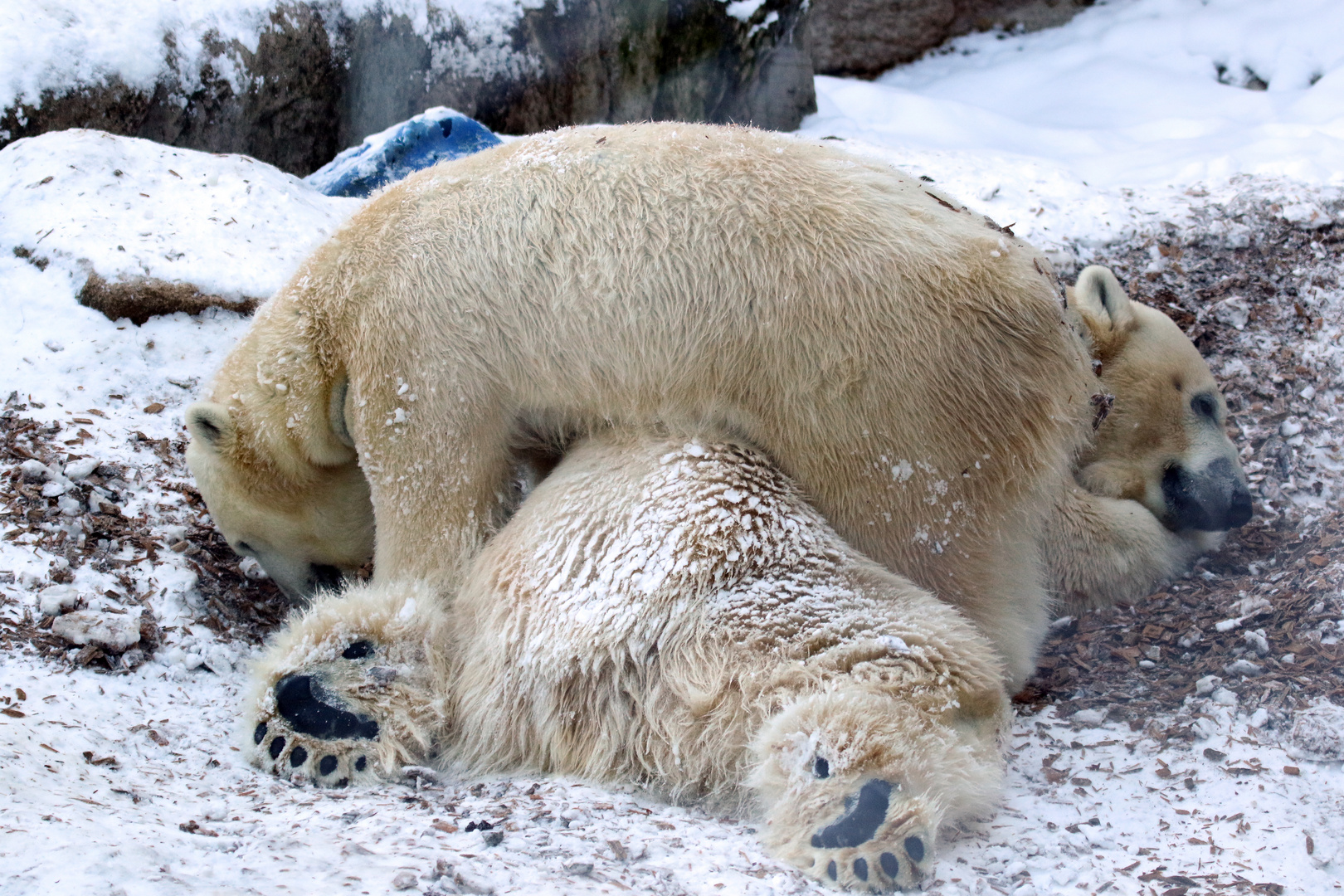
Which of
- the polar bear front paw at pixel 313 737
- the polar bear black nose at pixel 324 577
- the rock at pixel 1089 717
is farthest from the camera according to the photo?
the polar bear black nose at pixel 324 577

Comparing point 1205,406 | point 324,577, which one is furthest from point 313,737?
point 1205,406

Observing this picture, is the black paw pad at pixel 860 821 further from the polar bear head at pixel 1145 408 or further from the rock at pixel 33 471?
the rock at pixel 33 471

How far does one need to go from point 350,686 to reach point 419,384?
72cm

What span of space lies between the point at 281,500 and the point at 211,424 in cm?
30

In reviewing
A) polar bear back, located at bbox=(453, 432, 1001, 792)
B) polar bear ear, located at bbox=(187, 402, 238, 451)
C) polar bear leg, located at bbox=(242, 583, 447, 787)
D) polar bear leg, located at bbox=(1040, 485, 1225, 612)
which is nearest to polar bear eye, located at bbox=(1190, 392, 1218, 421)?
polar bear leg, located at bbox=(1040, 485, 1225, 612)

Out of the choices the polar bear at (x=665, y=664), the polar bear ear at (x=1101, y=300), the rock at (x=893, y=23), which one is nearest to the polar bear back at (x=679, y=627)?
the polar bear at (x=665, y=664)

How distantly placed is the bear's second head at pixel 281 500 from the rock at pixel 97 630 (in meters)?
0.45

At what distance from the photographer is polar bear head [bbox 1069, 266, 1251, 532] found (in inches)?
126

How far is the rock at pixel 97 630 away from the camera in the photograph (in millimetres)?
2516

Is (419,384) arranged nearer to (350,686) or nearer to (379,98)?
(350,686)

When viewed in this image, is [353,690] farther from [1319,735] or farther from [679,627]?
[1319,735]

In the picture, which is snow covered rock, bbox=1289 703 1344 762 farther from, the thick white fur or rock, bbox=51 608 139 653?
rock, bbox=51 608 139 653

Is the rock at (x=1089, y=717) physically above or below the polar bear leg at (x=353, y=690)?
below

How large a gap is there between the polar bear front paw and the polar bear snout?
2.35 meters
